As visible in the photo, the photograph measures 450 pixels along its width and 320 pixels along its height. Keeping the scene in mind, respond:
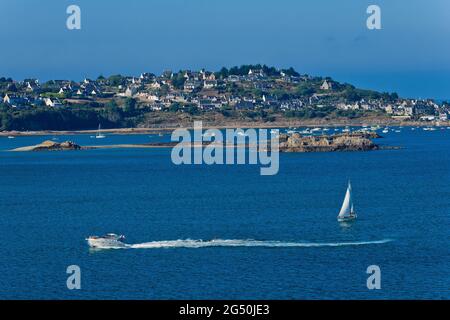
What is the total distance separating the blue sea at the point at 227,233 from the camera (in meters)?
30.9

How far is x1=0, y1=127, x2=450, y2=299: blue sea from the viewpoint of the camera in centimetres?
3091

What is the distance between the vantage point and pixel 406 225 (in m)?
44.0

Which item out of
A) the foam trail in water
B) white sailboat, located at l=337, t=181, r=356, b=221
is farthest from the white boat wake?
white sailboat, located at l=337, t=181, r=356, b=221

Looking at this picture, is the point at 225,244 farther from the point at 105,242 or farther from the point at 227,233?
the point at 105,242

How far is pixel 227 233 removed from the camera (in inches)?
1630

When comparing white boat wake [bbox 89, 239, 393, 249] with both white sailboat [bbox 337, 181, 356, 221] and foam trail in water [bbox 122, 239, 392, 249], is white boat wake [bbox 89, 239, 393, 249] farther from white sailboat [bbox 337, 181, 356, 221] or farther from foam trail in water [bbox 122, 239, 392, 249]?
white sailboat [bbox 337, 181, 356, 221]

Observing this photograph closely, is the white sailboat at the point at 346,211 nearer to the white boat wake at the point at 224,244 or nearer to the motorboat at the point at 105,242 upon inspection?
the white boat wake at the point at 224,244

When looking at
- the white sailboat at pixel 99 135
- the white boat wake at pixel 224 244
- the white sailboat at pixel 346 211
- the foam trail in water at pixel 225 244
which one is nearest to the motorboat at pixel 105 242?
the white boat wake at pixel 224 244

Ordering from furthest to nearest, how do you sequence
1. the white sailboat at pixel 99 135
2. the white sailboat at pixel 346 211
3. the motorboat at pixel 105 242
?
the white sailboat at pixel 99 135 < the white sailboat at pixel 346 211 < the motorboat at pixel 105 242

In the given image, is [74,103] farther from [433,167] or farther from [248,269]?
[248,269]

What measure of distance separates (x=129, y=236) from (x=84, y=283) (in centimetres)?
952

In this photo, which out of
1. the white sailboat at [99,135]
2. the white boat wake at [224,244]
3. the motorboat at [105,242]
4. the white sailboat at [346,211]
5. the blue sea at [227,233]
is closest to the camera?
the blue sea at [227,233]

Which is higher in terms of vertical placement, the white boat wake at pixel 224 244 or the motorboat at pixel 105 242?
the motorboat at pixel 105 242
